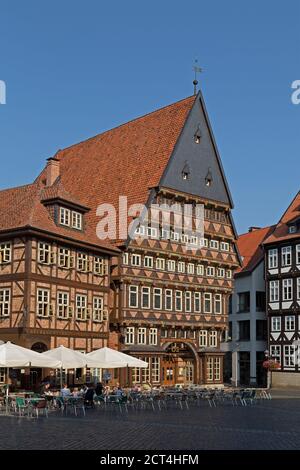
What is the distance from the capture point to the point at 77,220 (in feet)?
143

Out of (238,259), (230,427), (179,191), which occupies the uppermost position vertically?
(179,191)

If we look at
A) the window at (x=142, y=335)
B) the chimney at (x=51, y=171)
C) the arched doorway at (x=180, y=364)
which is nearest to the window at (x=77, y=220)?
the chimney at (x=51, y=171)

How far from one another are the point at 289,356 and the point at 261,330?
5.04 metres

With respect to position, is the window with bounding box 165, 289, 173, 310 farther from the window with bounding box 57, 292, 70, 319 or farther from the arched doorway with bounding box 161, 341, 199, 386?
the window with bounding box 57, 292, 70, 319

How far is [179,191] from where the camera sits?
49.3 meters

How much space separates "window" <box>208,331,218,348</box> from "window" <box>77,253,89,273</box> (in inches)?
513

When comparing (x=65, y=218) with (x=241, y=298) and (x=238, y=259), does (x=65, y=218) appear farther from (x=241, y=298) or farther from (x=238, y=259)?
(x=241, y=298)

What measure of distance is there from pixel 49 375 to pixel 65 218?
29.1ft

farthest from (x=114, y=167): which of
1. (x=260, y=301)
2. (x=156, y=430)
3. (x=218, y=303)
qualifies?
(x=156, y=430)

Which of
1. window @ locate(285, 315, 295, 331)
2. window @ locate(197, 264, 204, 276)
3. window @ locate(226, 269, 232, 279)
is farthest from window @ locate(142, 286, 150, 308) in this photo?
window @ locate(285, 315, 295, 331)

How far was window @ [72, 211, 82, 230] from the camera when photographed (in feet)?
141

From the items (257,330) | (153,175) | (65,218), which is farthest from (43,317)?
(257,330)

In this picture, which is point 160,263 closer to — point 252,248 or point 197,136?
point 197,136

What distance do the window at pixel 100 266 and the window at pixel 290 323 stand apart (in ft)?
65.9
